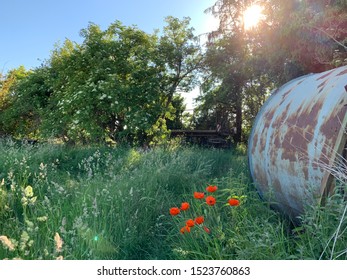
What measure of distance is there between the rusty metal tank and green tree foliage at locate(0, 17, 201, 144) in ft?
20.1

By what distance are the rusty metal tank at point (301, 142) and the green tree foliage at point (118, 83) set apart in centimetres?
613

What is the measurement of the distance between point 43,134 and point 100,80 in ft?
9.44

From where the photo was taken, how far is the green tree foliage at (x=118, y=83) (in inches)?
394


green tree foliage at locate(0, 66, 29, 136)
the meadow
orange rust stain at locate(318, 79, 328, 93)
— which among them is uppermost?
green tree foliage at locate(0, 66, 29, 136)

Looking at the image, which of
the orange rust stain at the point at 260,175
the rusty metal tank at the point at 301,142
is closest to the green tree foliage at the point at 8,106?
the orange rust stain at the point at 260,175

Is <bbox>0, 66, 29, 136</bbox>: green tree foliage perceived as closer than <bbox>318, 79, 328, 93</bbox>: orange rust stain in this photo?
No

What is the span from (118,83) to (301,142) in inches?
295

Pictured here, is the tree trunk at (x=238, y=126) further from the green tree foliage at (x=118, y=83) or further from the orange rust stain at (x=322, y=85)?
the orange rust stain at (x=322, y=85)

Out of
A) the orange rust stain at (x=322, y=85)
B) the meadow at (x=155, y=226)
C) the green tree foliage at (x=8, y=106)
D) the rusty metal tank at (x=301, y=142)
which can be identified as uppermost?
the green tree foliage at (x=8, y=106)

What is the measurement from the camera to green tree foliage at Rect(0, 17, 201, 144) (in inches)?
394

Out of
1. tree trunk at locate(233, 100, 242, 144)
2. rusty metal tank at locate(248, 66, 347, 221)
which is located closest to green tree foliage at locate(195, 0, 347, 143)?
tree trunk at locate(233, 100, 242, 144)

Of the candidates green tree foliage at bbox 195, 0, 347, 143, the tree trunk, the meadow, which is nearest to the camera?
the meadow

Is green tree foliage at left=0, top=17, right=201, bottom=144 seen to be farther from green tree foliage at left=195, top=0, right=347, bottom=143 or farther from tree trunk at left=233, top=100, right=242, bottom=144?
tree trunk at left=233, top=100, right=242, bottom=144
